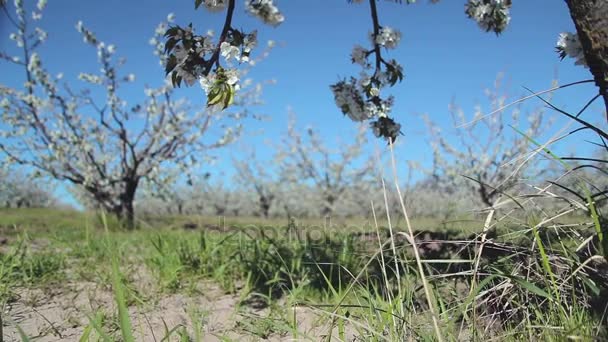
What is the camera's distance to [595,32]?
4.94 feet

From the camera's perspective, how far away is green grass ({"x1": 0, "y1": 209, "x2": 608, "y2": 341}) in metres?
1.50

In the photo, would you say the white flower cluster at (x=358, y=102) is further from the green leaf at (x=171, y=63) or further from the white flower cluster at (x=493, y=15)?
the green leaf at (x=171, y=63)

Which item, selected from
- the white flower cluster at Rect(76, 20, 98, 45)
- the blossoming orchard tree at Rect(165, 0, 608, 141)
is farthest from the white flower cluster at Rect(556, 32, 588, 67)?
the white flower cluster at Rect(76, 20, 98, 45)

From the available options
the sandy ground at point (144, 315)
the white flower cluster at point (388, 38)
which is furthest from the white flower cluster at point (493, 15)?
the sandy ground at point (144, 315)

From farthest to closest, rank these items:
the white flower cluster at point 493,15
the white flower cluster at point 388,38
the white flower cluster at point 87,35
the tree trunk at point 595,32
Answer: the white flower cluster at point 87,35, the white flower cluster at point 388,38, the white flower cluster at point 493,15, the tree trunk at point 595,32

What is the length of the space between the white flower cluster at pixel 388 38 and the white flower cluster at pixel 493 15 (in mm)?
536

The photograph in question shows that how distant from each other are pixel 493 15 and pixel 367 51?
0.87 metres

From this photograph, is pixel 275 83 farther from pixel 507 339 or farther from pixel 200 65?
pixel 507 339

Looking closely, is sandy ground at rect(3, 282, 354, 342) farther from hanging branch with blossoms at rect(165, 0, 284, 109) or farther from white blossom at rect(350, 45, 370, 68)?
white blossom at rect(350, 45, 370, 68)

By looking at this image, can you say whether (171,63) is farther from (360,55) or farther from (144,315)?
(360,55)

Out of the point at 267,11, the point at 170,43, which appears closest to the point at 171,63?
the point at 170,43

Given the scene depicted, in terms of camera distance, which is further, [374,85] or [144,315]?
[374,85]

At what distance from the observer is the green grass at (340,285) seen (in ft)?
4.91

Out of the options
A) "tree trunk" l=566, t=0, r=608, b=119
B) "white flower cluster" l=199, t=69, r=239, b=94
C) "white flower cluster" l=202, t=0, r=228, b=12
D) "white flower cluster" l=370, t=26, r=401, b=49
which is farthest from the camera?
"white flower cluster" l=370, t=26, r=401, b=49
